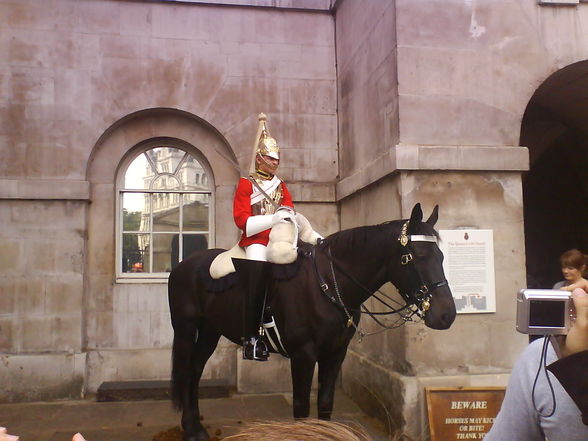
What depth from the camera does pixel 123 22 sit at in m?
7.30

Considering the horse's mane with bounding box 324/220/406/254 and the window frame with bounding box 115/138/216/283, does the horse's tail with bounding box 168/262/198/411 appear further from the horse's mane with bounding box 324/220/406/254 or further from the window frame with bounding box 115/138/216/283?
the window frame with bounding box 115/138/216/283

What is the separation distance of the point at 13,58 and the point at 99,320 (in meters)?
3.57

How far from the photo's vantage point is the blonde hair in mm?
1111

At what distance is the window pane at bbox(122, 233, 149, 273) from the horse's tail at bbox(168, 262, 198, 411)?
7.72 feet

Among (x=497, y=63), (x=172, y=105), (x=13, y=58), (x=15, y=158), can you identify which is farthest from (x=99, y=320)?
(x=497, y=63)

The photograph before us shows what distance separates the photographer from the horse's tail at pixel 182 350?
519cm

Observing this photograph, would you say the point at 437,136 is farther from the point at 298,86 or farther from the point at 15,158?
the point at 15,158

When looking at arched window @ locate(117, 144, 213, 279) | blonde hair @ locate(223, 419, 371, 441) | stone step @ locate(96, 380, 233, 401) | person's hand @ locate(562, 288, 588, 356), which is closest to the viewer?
blonde hair @ locate(223, 419, 371, 441)

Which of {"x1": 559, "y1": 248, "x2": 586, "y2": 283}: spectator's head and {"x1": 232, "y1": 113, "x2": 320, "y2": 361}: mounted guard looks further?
{"x1": 559, "y1": 248, "x2": 586, "y2": 283}: spectator's head

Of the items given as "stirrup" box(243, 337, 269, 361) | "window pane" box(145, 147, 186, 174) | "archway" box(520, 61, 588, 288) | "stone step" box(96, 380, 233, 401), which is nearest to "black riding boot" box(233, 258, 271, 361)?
"stirrup" box(243, 337, 269, 361)

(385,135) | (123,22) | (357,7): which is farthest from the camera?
(123,22)

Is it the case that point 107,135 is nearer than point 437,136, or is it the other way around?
point 437,136

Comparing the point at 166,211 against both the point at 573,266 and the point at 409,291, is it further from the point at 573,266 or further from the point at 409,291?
the point at 573,266

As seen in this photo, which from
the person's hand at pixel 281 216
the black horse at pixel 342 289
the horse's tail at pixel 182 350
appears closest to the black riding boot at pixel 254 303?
the black horse at pixel 342 289
